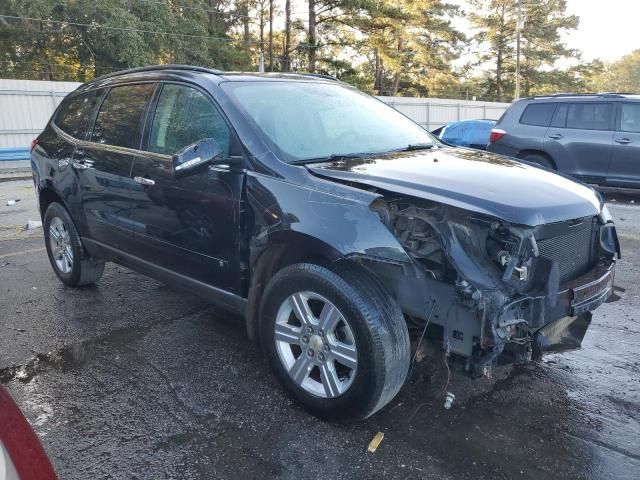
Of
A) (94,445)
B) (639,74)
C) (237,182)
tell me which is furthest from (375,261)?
(639,74)

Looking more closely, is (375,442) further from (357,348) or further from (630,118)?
(630,118)

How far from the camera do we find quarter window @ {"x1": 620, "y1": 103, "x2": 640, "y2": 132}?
9.12 meters

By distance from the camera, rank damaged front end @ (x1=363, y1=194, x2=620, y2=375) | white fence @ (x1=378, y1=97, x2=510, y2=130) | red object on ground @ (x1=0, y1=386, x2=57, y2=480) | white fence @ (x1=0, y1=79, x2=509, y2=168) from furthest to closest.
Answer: white fence @ (x1=378, y1=97, x2=510, y2=130) → white fence @ (x1=0, y1=79, x2=509, y2=168) → damaged front end @ (x1=363, y1=194, x2=620, y2=375) → red object on ground @ (x1=0, y1=386, x2=57, y2=480)

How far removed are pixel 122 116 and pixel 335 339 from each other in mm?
2578

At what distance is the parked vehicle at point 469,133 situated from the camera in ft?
42.8

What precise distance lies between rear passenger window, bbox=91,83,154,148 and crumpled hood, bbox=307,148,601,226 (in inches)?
64.7

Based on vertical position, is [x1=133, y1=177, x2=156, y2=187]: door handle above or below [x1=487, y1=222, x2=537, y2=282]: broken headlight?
above

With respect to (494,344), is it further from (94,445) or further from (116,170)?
(116,170)

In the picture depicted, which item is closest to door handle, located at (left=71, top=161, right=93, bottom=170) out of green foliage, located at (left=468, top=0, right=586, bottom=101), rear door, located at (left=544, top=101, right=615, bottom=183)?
rear door, located at (left=544, top=101, right=615, bottom=183)

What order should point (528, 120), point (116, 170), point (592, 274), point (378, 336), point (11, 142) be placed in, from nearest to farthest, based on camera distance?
point (378, 336) → point (592, 274) → point (116, 170) → point (528, 120) → point (11, 142)

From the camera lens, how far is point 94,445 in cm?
278

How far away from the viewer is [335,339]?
2.87m

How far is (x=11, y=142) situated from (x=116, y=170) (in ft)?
51.5

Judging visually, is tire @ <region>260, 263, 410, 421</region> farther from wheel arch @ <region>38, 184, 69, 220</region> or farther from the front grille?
wheel arch @ <region>38, 184, 69, 220</region>
